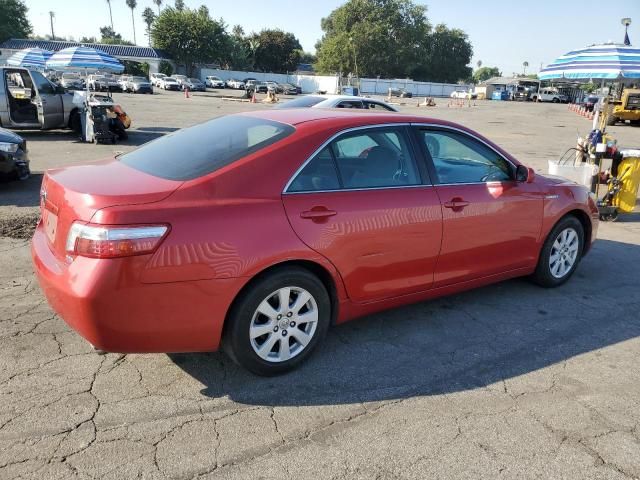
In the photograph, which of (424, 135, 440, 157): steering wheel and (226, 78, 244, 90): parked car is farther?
(226, 78, 244, 90): parked car

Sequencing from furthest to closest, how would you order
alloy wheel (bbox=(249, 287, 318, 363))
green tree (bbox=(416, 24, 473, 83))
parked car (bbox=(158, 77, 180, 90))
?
green tree (bbox=(416, 24, 473, 83)) < parked car (bbox=(158, 77, 180, 90)) < alloy wheel (bbox=(249, 287, 318, 363))

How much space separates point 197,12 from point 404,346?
77.9 meters

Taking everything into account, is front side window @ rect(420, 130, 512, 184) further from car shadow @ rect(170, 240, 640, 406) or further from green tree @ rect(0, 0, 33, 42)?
green tree @ rect(0, 0, 33, 42)

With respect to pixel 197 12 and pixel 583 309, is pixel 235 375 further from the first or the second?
pixel 197 12

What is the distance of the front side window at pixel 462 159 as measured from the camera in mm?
4027

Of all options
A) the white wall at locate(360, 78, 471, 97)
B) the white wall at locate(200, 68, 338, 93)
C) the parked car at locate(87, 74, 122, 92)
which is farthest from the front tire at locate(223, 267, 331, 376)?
the white wall at locate(200, 68, 338, 93)

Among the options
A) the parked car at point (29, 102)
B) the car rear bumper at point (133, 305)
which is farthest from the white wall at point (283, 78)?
the car rear bumper at point (133, 305)

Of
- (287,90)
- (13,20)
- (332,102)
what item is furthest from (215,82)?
(332,102)

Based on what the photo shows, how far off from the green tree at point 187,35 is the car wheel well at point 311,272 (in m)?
74.2

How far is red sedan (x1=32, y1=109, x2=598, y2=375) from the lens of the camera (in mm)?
2756

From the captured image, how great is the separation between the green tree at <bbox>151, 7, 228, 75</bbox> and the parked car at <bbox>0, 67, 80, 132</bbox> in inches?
2431

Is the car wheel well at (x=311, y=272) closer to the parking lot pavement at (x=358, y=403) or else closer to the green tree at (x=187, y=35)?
the parking lot pavement at (x=358, y=403)

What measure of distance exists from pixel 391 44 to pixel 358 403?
3743 inches

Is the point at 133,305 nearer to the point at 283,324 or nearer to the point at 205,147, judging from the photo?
the point at 283,324
